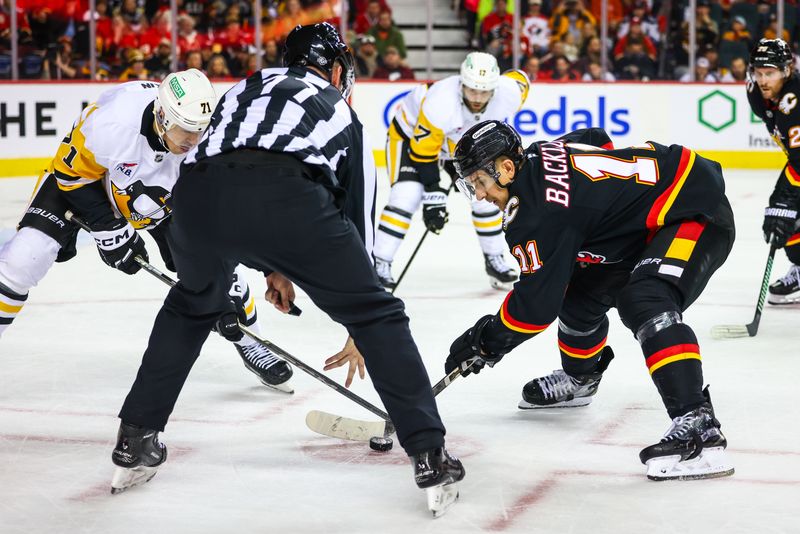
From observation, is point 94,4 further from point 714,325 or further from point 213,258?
point 213,258

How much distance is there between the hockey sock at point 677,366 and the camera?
2.73 m

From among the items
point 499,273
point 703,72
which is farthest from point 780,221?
point 703,72

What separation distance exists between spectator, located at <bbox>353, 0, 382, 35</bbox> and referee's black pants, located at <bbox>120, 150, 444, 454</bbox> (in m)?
8.29

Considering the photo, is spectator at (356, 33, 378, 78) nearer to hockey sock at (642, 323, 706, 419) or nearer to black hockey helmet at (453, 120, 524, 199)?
black hockey helmet at (453, 120, 524, 199)

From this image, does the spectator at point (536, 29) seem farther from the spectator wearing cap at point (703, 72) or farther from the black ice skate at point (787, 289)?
the black ice skate at point (787, 289)

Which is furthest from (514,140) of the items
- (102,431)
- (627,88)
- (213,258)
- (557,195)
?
(627,88)

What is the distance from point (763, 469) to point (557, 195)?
33.5 inches

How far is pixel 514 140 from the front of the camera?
2.83 m

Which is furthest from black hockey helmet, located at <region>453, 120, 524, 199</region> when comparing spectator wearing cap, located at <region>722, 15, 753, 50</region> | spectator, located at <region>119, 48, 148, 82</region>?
spectator wearing cap, located at <region>722, 15, 753, 50</region>

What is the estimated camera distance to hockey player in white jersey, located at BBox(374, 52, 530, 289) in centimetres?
544

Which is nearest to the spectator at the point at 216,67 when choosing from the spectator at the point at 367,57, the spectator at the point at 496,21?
the spectator at the point at 367,57

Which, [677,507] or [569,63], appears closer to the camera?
[677,507]

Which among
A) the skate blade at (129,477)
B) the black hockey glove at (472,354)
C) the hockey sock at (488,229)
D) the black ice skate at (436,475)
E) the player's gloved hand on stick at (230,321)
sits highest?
the player's gloved hand on stick at (230,321)

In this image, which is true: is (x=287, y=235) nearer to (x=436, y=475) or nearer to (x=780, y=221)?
(x=436, y=475)
